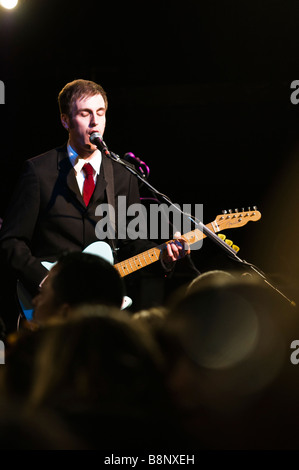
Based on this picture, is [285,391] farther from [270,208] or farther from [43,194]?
[270,208]

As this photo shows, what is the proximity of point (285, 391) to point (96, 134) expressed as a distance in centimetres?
229

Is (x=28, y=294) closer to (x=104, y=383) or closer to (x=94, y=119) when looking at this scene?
(x=94, y=119)

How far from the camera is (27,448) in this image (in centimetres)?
91

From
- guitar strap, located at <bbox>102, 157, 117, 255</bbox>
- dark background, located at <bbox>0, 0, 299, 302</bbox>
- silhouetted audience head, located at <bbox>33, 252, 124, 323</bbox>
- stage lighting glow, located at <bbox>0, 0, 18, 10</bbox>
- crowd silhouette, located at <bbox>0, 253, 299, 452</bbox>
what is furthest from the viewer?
dark background, located at <bbox>0, 0, 299, 302</bbox>

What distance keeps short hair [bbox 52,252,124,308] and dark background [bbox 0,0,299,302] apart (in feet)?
11.5

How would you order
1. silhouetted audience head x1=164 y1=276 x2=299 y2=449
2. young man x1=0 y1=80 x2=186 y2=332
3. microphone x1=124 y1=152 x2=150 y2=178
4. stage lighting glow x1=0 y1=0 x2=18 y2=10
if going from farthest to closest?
stage lighting glow x1=0 y1=0 x2=18 y2=10 → young man x1=0 y1=80 x2=186 y2=332 → microphone x1=124 y1=152 x2=150 y2=178 → silhouetted audience head x1=164 y1=276 x2=299 y2=449

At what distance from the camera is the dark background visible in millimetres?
4848

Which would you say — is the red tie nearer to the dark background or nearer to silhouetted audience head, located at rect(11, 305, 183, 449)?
the dark background

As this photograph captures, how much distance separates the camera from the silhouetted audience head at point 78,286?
184 centimetres

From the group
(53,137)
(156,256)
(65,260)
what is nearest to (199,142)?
(53,137)

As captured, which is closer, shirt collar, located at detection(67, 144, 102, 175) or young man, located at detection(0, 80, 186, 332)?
young man, located at detection(0, 80, 186, 332)

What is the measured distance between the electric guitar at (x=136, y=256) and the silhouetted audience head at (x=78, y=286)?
127 cm

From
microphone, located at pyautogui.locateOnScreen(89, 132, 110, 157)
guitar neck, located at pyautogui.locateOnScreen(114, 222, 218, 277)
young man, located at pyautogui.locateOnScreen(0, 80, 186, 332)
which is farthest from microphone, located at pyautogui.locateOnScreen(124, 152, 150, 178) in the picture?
guitar neck, located at pyautogui.locateOnScreen(114, 222, 218, 277)

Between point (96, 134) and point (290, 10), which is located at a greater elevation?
point (290, 10)
